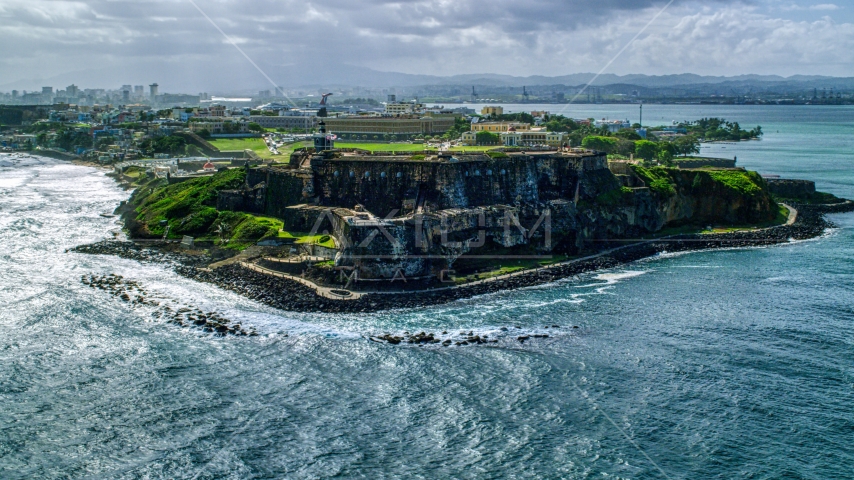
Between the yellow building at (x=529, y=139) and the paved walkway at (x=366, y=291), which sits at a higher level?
the yellow building at (x=529, y=139)

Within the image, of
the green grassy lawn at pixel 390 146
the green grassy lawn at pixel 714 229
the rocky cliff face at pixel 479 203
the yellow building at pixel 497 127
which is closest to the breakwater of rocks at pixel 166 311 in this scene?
the rocky cliff face at pixel 479 203

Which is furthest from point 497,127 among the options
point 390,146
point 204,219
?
point 204,219

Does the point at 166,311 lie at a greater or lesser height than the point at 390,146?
lesser

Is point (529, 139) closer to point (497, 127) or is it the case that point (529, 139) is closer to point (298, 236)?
point (497, 127)

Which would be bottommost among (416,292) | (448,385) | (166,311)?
(448,385)

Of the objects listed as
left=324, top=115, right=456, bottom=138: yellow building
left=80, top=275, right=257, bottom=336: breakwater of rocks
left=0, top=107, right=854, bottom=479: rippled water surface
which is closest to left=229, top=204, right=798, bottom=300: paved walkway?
left=0, top=107, right=854, bottom=479: rippled water surface

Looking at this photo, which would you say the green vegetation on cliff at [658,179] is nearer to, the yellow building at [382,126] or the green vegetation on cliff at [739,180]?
the green vegetation on cliff at [739,180]

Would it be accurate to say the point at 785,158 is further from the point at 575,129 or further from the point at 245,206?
the point at 245,206
